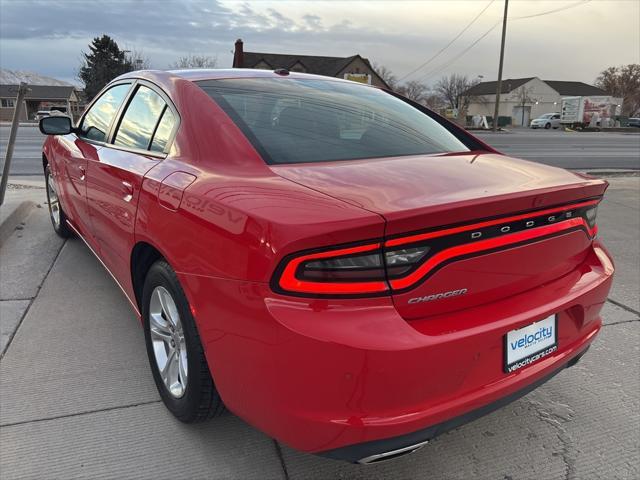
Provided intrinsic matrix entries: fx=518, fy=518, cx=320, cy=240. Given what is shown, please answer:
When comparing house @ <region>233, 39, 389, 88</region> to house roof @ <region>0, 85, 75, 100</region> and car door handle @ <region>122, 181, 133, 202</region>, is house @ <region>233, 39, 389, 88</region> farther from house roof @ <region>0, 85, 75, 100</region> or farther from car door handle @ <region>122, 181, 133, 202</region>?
car door handle @ <region>122, 181, 133, 202</region>

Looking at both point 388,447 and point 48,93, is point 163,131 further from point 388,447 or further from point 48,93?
point 48,93

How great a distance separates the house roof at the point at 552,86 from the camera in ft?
279

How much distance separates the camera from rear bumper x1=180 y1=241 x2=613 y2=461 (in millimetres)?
1555

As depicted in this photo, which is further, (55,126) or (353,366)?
(55,126)

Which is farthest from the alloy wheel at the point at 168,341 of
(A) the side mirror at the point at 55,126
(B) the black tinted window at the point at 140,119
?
(A) the side mirror at the point at 55,126

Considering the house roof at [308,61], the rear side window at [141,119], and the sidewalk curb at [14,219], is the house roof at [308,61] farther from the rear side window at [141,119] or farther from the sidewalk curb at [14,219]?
the rear side window at [141,119]

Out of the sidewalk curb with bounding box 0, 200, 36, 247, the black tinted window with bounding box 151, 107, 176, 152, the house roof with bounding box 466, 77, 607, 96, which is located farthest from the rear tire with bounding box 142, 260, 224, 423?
the house roof with bounding box 466, 77, 607, 96

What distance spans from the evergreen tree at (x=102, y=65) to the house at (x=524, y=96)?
48920mm

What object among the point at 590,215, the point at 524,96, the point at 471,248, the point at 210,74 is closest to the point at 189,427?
the point at 471,248

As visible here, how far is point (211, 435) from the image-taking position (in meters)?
2.38

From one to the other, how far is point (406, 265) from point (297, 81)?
5.70ft

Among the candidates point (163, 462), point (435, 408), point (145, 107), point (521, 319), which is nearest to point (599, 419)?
point (521, 319)

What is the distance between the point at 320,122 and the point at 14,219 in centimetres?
451

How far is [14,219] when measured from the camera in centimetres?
562
